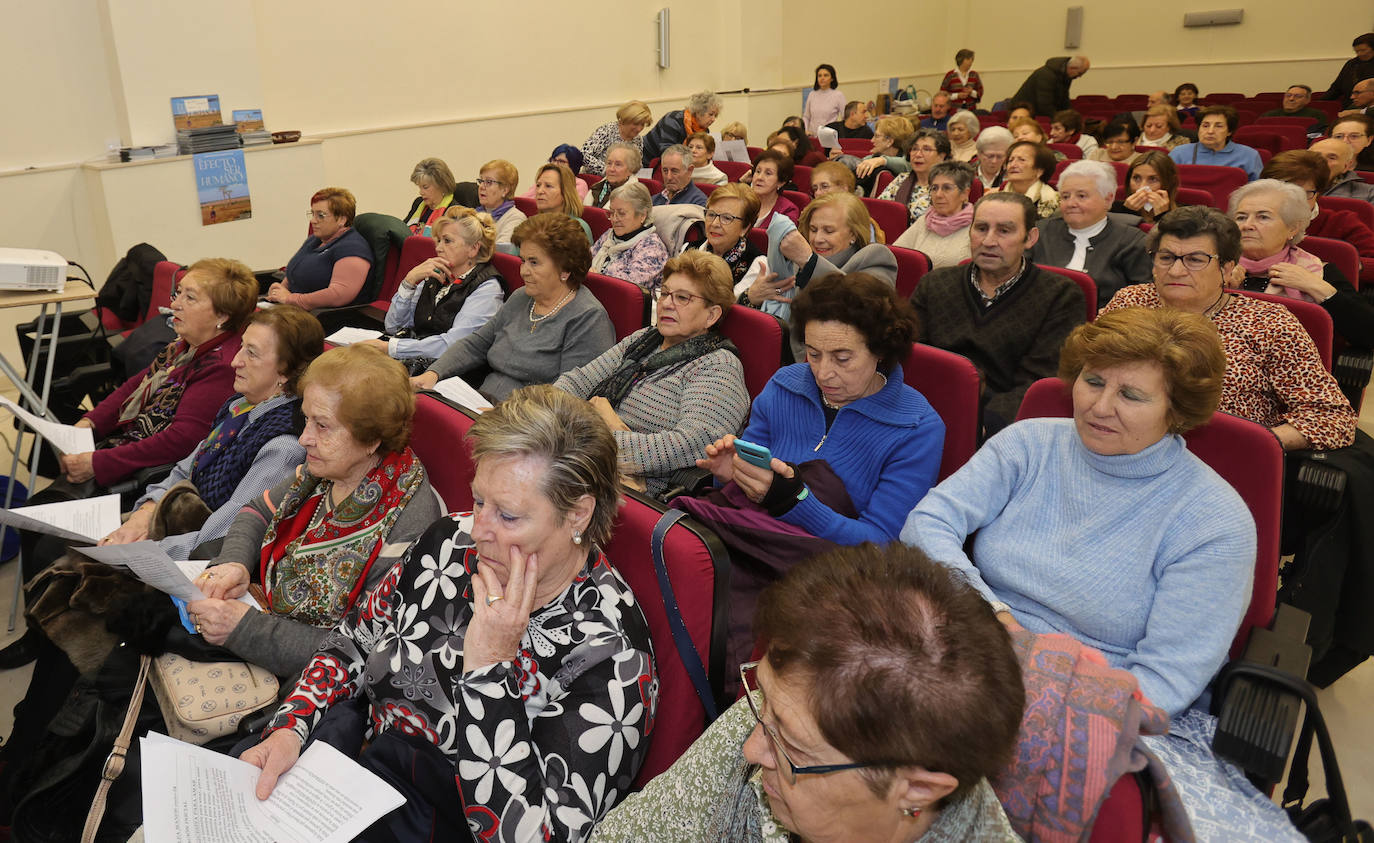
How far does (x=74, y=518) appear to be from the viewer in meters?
2.40

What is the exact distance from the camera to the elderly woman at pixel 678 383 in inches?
95.8

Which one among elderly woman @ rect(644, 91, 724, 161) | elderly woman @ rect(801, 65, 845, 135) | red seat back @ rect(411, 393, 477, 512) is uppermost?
elderly woman @ rect(801, 65, 845, 135)

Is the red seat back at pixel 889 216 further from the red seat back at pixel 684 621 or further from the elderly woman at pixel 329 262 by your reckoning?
the red seat back at pixel 684 621

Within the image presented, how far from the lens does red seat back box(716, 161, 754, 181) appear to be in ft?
21.6

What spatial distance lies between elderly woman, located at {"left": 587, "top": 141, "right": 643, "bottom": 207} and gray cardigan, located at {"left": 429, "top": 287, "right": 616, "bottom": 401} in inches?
100

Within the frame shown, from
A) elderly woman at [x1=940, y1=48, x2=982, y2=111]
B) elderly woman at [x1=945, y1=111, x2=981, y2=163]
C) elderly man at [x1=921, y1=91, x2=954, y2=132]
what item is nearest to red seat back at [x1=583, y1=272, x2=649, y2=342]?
elderly woman at [x1=945, y1=111, x2=981, y2=163]

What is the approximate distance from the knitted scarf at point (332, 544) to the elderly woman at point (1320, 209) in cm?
380

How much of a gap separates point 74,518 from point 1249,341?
10.3 feet

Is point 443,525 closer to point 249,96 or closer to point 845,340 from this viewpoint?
point 845,340

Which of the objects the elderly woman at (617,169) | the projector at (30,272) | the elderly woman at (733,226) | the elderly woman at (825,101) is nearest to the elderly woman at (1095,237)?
the elderly woman at (733,226)

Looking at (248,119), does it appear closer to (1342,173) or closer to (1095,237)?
(1095,237)

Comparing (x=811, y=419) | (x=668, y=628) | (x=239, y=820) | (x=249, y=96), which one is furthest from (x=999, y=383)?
(x=249, y=96)

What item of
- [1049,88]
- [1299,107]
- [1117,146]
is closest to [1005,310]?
[1117,146]

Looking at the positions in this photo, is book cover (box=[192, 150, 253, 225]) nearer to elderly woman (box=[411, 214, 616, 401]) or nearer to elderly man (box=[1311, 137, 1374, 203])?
elderly woman (box=[411, 214, 616, 401])
